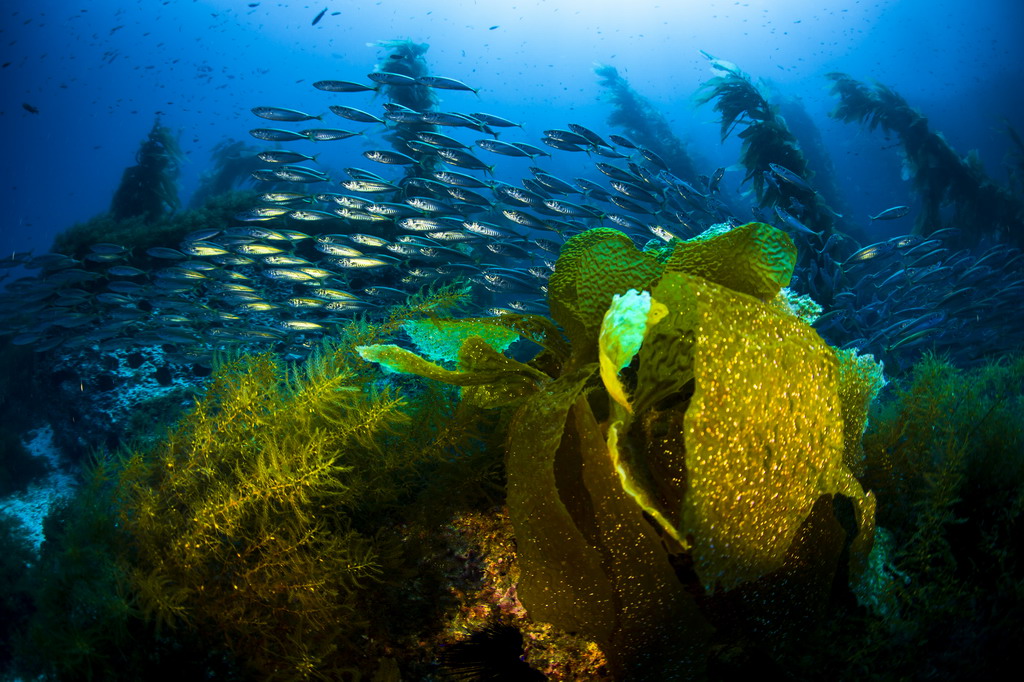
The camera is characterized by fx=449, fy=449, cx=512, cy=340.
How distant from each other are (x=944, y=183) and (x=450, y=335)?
638 inches

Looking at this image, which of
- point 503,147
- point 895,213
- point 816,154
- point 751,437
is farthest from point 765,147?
point 816,154

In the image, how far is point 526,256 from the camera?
9.01m

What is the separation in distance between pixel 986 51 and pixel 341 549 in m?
96.1

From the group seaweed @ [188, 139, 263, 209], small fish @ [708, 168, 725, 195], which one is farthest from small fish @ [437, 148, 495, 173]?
seaweed @ [188, 139, 263, 209]

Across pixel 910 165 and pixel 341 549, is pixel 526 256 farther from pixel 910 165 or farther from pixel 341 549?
pixel 910 165

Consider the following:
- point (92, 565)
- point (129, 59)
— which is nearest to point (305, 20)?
point (129, 59)

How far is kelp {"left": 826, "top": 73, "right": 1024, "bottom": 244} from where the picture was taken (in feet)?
39.1

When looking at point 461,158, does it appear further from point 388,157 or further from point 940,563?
point 940,563

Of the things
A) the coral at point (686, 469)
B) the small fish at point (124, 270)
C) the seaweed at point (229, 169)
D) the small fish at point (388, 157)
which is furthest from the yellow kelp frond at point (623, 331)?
the seaweed at point (229, 169)

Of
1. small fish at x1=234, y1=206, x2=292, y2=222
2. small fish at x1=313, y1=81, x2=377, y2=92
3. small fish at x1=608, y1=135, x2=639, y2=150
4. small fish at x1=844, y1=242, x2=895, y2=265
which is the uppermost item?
small fish at x1=313, y1=81, x2=377, y2=92

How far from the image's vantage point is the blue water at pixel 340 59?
82.2m

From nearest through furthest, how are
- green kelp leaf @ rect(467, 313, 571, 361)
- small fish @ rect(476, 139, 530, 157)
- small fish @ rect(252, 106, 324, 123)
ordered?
green kelp leaf @ rect(467, 313, 571, 361) < small fish @ rect(252, 106, 324, 123) < small fish @ rect(476, 139, 530, 157)

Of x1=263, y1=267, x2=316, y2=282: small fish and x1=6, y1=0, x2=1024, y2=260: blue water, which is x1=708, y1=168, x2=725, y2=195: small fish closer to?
x1=263, y1=267, x2=316, y2=282: small fish

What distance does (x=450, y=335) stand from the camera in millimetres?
1743
